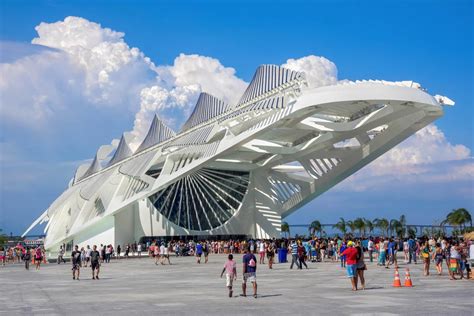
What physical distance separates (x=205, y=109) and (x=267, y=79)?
23.8 feet

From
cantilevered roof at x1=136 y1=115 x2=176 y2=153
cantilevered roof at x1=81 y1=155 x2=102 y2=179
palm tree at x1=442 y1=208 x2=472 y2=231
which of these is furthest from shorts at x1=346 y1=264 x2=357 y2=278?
palm tree at x1=442 y1=208 x2=472 y2=231

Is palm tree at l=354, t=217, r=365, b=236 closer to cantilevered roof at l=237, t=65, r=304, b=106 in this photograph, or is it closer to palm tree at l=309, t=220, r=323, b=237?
palm tree at l=309, t=220, r=323, b=237

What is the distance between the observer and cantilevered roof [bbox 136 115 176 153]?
4875 centimetres

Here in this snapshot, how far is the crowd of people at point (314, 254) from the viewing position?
16969 millimetres

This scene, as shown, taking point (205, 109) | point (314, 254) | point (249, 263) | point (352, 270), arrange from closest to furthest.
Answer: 1. point (249, 263)
2. point (352, 270)
3. point (314, 254)
4. point (205, 109)

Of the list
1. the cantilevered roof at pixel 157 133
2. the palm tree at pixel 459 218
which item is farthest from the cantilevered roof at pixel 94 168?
the palm tree at pixel 459 218

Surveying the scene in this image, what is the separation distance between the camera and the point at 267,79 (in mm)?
40031

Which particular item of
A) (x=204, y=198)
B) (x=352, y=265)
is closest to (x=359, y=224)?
(x=204, y=198)

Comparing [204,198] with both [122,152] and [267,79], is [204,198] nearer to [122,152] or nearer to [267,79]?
[122,152]

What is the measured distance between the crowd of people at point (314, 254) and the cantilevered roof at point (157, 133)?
25.9 feet

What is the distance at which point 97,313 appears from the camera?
12.7 m

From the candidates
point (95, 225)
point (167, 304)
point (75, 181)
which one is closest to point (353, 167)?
point (95, 225)

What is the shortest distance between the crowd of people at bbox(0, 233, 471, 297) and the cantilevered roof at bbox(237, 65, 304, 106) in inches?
382

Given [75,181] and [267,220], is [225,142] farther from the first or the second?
[75,181]
